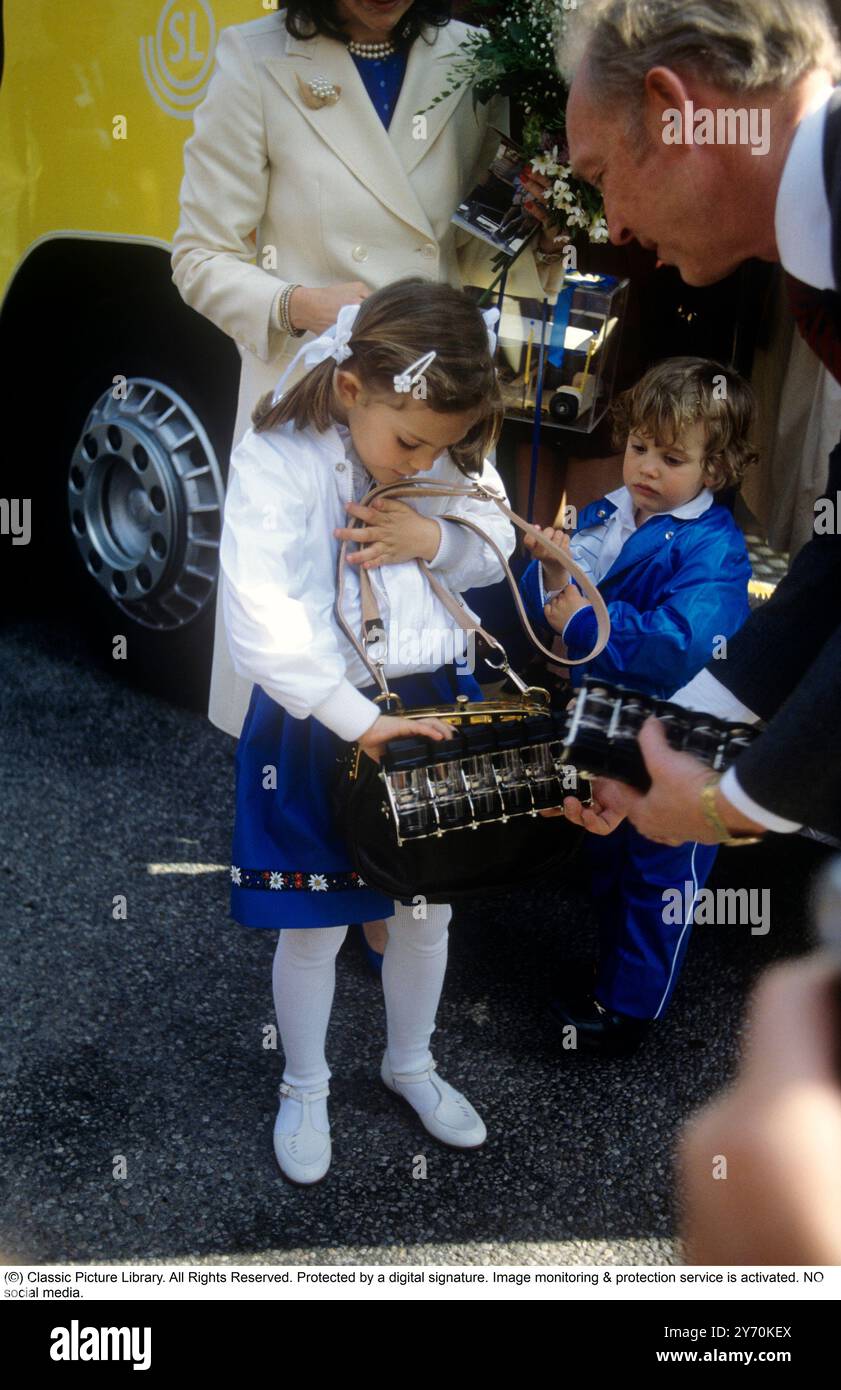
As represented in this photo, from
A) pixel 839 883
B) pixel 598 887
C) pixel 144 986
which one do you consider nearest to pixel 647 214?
pixel 839 883

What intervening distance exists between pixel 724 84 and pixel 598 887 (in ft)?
5.26

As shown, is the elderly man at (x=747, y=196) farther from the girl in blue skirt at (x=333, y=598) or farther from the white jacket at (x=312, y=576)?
the white jacket at (x=312, y=576)

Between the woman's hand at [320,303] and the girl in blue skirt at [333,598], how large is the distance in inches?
10.9

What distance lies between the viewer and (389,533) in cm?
207

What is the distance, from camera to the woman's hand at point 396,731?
1958mm

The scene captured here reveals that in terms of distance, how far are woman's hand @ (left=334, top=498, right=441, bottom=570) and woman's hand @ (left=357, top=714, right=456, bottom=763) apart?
0.27 metres

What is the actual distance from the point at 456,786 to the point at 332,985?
1.86 ft

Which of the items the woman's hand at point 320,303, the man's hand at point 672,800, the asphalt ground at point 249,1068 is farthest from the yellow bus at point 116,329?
the man's hand at point 672,800

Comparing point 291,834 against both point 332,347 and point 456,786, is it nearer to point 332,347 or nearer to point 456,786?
point 456,786

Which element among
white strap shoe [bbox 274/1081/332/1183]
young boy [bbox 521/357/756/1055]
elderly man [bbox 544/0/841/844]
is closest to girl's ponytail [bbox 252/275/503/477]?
elderly man [bbox 544/0/841/844]

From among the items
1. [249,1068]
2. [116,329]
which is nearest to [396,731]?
[249,1068]

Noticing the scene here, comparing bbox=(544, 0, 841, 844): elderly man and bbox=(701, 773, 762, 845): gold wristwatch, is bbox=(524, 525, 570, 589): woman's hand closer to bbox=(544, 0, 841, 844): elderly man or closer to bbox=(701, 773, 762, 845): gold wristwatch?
bbox=(544, 0, 841, 844): elderly man

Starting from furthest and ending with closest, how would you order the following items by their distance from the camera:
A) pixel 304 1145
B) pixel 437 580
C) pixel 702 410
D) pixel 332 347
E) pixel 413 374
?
pixel 702 410
pixel 304 1145
pixel 437 580
pixel 332 347
pixel 413 374

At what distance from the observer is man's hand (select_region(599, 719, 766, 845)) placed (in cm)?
166
